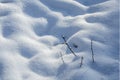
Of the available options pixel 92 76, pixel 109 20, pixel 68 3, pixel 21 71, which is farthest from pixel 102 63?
pixel 68 3

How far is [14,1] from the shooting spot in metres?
3.23

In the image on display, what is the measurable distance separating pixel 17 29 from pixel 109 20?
92cm

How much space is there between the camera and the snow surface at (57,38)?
2404mm

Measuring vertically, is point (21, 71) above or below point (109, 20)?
below

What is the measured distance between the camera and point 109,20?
2.70 meters

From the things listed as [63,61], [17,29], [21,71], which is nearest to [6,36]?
[17,29]

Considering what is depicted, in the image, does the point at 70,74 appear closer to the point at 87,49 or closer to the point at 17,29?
the point at 87,49

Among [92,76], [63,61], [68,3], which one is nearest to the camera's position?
[92,76]

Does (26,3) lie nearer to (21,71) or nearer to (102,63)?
(21,71)

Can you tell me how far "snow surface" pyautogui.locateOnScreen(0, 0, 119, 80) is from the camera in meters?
2.40

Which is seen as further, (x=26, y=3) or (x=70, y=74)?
(x=26, y=3)

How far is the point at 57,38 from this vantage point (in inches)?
110

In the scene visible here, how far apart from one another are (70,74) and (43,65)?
0.94 feet

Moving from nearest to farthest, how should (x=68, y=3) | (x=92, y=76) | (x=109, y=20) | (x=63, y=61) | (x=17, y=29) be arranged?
1. (x=92, y=76)
2. (x=63, y=61)
3. (x=109, y=20)
4. (x=17, y=29)
5. (x=68, y=3)
